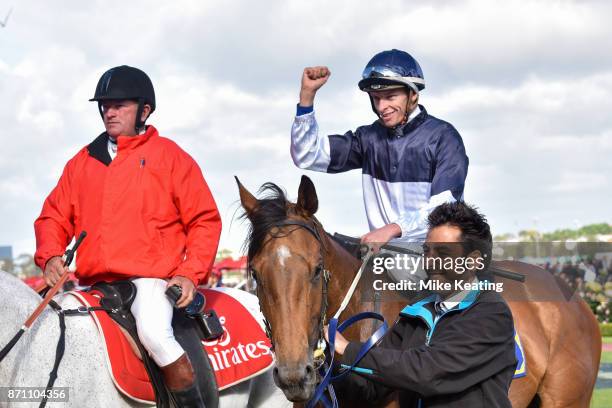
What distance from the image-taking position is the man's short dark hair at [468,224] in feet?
10.00

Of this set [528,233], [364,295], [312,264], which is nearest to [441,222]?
[312,264]

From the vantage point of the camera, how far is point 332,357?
3.27 m

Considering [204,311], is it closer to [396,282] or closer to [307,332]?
[396,282]

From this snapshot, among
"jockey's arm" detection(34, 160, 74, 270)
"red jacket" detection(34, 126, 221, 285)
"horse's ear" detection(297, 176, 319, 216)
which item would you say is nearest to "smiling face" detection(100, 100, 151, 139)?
"red jacket" detection(34, 126, 221, 285)

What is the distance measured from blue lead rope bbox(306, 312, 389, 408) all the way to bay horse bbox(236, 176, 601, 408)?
101mm

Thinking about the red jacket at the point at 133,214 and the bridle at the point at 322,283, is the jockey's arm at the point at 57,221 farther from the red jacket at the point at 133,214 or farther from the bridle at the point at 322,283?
the bridle at the point at 322,283

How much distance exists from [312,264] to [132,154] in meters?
1.87

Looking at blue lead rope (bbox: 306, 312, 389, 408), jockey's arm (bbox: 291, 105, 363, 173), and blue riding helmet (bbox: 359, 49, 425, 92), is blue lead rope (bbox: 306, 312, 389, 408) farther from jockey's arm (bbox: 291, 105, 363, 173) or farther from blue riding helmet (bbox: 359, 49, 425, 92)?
blue riding helmet (bbox: 359, 49, 425, 92)

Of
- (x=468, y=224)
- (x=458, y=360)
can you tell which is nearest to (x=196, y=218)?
(x=468, y=224)

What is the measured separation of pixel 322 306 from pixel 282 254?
310mm

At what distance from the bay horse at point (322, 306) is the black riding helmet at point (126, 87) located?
1.48 meters

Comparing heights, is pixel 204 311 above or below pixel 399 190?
below

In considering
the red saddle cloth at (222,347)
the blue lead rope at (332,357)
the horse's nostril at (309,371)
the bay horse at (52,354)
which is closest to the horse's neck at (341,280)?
the blue lead rope at (332,357)

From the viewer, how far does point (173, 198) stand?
484cm
